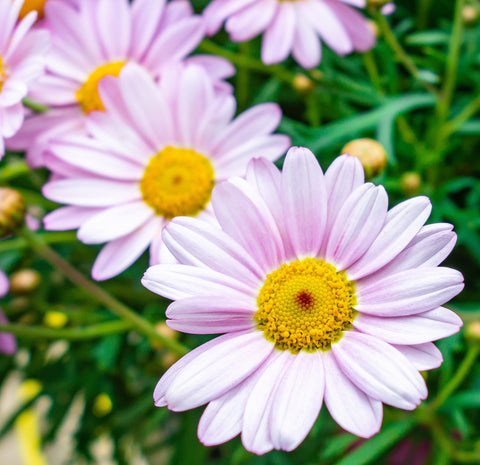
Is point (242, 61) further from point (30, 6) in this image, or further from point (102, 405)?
point (102, 405)

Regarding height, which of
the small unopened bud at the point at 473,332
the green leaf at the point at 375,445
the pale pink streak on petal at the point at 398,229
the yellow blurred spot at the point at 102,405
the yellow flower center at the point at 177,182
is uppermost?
the pale pink streak on petal at the point at 398,229

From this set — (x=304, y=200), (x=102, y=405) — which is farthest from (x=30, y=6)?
(x=102, y=405)

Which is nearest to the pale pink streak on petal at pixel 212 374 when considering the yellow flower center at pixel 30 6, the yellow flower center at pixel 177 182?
the yellow flower center at pixel 177 182

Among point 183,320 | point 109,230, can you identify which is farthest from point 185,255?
point 109,230

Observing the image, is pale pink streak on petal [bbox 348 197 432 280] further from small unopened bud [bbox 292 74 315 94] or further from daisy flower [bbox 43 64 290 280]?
small unopened bud [bbox 292 74 315 94]

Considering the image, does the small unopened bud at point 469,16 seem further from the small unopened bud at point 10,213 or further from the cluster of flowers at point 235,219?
the small unopened bud at point 10,213
